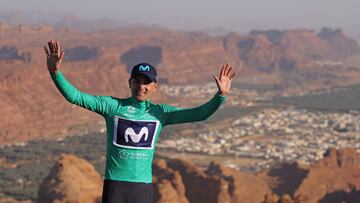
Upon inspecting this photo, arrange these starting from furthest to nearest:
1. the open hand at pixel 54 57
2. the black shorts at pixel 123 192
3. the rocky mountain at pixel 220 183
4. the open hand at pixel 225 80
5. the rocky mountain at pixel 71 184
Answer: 1. the rocky mountain at pixel 220 183
2. the rocky mountain at pixel 71 184
3. the open hand at pixel 225 80
4. the black shorts at pixel 123 192
5. the open hand at pixel 54 57

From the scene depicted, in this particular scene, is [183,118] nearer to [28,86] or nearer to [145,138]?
[145,138]

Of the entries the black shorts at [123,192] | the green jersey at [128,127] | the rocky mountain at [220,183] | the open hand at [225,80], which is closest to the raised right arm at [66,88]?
the green jersey at [128,127]

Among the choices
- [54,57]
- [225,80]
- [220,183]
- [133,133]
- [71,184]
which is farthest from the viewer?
[220,183]

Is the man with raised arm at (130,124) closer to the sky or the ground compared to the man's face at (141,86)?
closer to the ground

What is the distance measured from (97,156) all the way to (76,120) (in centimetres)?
4055

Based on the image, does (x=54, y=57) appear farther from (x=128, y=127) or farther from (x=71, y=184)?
(x=71, y=184)

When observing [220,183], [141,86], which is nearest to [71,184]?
[220,183]

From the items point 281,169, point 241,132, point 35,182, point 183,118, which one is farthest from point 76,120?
point 183,118

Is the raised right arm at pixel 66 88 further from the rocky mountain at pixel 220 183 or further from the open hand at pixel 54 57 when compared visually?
the rocky mountain at pixel 220 183

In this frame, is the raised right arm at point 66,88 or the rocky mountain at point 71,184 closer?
the raised right arm at point 66,88

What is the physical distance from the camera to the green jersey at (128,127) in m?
7.73

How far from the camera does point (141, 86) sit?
7.84 meters

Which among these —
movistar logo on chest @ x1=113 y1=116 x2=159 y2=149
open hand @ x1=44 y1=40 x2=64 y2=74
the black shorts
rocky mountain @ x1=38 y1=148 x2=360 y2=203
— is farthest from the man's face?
rocky mountain @ x1=38 y1=148 x2=360 y2=203

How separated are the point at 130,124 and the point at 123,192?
0.83 meters
